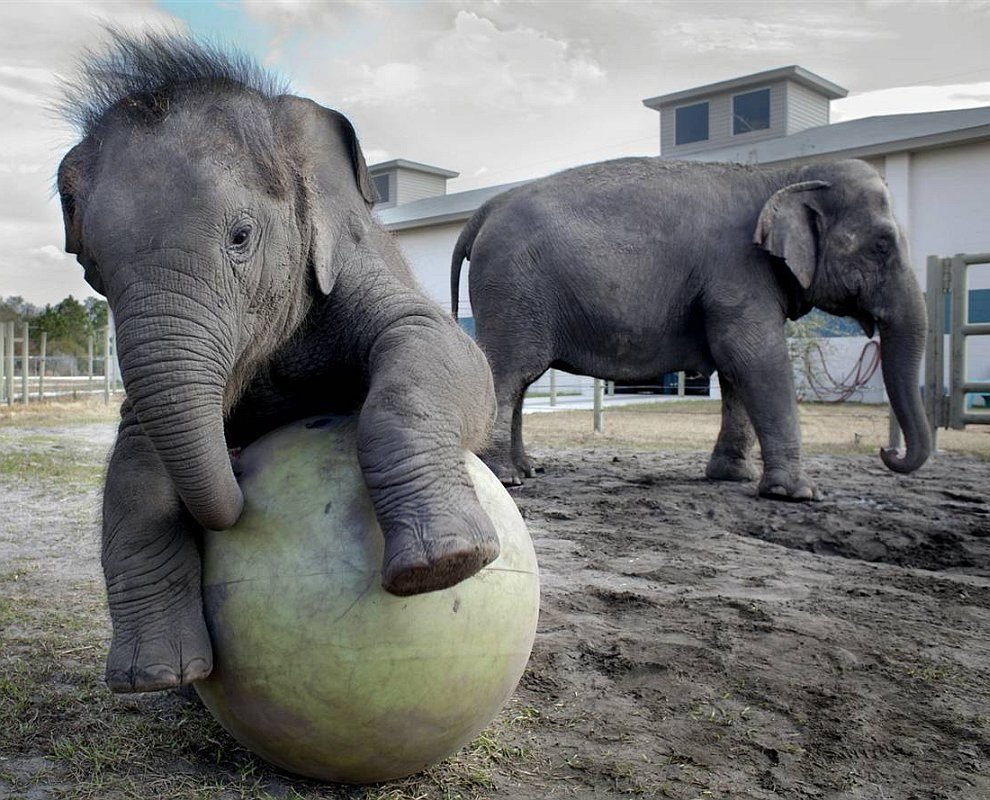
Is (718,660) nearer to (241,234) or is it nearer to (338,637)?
(338,637)

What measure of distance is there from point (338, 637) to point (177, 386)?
729 millimetres

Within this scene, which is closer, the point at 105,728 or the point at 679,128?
the point at 105,728

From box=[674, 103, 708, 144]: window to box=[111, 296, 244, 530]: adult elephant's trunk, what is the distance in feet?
93.3

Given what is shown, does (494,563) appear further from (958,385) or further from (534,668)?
(958,385)

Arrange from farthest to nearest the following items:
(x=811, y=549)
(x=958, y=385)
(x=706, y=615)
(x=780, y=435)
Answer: (x=958, y=385) < (x=780, y=435) < (x=811, y=549) < (x=706, y=615)

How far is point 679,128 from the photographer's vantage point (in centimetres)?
3005

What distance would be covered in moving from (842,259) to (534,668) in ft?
17.6

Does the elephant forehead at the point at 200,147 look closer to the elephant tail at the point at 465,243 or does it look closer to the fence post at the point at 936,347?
the elephant tail at the point at 465,243

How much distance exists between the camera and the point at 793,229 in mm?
8031

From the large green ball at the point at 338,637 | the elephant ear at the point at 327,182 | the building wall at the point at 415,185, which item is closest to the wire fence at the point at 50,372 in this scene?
the elephant ear at the point at 327,182

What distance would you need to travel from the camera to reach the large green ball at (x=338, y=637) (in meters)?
2.63

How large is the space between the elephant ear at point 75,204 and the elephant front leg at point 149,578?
47 cm

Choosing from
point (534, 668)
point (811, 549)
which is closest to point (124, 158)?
point (534, 668)

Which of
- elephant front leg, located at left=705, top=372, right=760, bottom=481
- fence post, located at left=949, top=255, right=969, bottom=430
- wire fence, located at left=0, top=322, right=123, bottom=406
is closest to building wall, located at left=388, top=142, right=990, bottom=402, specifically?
wire fence, located at left=0, top=322, right=123, bottom=406
